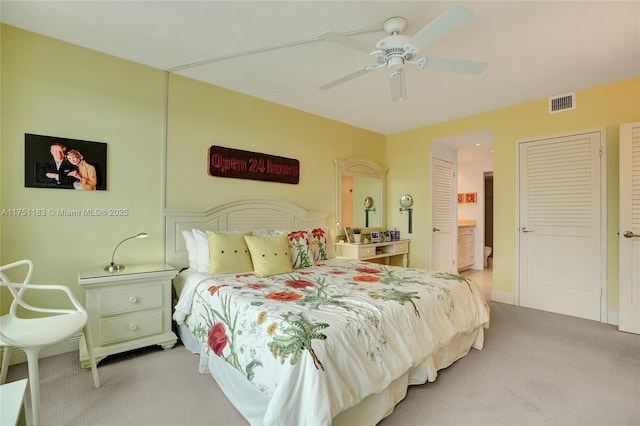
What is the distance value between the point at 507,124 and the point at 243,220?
3.61 meters

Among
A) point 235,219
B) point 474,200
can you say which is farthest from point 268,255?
point 474,200

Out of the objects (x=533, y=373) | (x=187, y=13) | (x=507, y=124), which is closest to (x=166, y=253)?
(x=187, y=13)

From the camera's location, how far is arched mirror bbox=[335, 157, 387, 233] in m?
4.45

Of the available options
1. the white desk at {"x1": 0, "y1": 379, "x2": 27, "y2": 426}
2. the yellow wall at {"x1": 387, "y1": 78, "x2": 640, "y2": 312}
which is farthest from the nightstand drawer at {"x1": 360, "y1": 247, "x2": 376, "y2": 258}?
the white desk at {"x1": 0, "y1": 379, "x2": 27, "y2": 426}

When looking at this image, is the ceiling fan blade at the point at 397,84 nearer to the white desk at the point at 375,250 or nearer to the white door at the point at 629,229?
the white desk at the point at 375,250

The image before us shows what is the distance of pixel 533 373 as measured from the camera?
7.06ft

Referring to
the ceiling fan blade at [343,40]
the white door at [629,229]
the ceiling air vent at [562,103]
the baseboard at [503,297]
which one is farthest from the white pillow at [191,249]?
the ceiling air vent at [562,103]

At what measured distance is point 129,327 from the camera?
2.33 metres

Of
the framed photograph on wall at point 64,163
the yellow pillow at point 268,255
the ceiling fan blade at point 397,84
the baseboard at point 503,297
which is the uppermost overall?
the ceiling fan blade at point 397,84

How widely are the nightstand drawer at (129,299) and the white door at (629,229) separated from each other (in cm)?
441

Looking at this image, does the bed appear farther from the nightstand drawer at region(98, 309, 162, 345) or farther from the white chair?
the white chair

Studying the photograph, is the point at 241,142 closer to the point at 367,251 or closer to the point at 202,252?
the point at 202,252

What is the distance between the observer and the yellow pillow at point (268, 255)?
2.59m

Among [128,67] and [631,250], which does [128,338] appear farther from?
[631,250]
